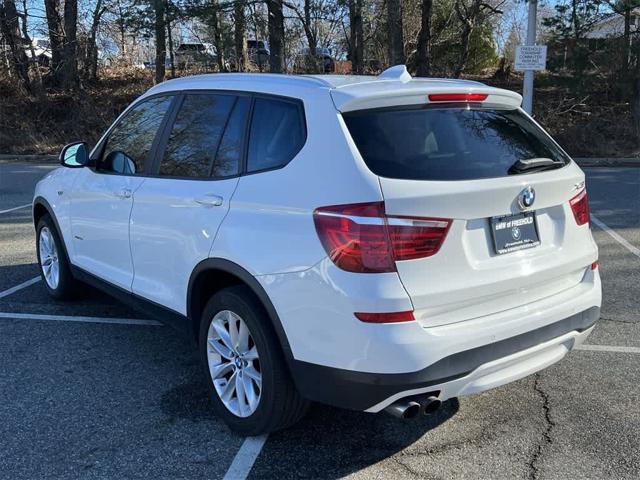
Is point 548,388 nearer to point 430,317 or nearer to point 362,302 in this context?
point 430,317

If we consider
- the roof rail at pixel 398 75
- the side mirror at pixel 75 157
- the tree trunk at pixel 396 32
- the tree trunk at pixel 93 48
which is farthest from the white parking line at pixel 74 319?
the tree trunk at pixel 93 48

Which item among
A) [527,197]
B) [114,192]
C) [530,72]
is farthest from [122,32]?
[527,197]

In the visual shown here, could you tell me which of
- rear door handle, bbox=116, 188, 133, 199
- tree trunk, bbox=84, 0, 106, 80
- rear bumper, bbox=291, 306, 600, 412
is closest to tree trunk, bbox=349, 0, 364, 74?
tree trunk, bbox=84, 0, 106, 80

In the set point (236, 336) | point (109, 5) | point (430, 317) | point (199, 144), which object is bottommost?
point (236, 336)

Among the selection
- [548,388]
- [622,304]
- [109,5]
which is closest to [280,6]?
[109,5]

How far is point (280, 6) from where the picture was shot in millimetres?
18922

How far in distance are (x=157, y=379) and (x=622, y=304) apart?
3.83 meters

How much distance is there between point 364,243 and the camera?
9.09 ft

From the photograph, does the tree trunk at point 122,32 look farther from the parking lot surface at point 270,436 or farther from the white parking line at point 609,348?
the white parking line at point 609,348

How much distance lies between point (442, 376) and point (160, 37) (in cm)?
1921

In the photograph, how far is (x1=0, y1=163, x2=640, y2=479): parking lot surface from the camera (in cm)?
321

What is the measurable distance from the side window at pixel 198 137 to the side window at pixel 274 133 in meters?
0.18

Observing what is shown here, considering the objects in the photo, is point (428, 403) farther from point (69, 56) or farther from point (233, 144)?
point (69, 56)

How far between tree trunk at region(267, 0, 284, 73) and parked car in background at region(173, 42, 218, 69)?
6.58 feet
